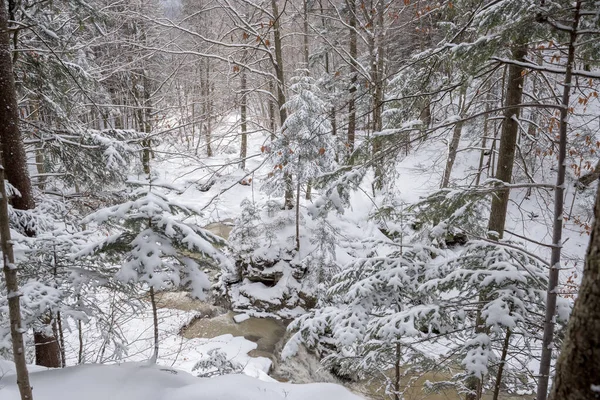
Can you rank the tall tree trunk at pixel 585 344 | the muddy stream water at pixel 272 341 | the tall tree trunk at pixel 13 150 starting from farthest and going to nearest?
the muddy stream water at pixel 272 341 < the tall tree trunk at pixel 13 150 < the tall tree trunk at pixel 585 344

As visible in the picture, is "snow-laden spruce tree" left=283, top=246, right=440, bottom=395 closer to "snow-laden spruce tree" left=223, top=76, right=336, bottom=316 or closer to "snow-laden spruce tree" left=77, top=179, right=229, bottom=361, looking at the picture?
"snow-laden spruce tree" left=77, top=179, right=229, bottom=361

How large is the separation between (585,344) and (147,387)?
337cm

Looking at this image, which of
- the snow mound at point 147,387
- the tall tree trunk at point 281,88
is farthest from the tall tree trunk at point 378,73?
the tall tree trunk at point 281,88

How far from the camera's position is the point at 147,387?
122 inches

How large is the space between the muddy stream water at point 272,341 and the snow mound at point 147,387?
4.53 meters

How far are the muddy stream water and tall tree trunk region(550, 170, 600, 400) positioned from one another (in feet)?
22.1

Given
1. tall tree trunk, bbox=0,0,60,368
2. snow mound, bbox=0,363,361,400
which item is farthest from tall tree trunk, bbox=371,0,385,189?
tall tree trunk, bbox=0,0,60,368

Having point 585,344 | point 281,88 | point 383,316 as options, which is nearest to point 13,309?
point 585,344

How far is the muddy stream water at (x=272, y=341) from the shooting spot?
756 cm

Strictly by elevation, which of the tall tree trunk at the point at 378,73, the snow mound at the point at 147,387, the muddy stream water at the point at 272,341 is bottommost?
the muddy stream water at the point at 272,341

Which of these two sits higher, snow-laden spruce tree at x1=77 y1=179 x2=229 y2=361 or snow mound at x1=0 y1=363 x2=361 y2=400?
snow-laden spruce tree at x1=77 y1=179 x2=229 y2=361

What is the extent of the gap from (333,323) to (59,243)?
10.5 feet

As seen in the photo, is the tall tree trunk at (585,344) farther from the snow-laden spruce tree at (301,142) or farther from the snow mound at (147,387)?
the snow-laden spruce tree at (301,142)

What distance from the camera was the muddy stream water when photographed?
756 cm
